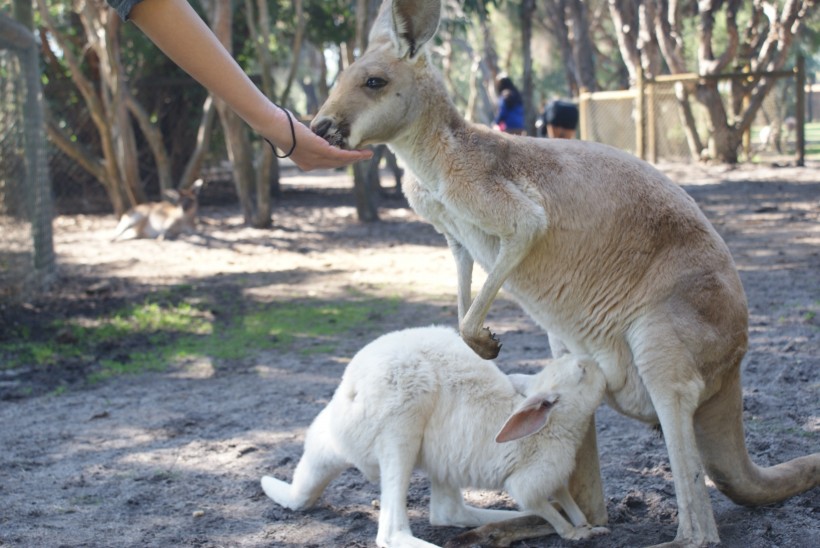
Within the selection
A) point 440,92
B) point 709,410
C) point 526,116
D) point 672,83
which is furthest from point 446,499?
point 672,83

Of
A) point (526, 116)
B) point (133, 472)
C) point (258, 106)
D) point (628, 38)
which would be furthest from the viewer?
point (628, 38)

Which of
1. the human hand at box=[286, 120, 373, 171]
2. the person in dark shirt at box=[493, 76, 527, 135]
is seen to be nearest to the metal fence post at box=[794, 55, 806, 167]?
the person in dark shirt at box=[493, 76, 527, 135]

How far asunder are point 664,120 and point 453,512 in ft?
50.0

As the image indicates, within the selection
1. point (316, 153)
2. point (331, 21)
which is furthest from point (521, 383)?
point (331, 21)

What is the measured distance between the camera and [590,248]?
8.54ft

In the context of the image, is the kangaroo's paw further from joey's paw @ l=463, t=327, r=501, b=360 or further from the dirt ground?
joey's paw @ l=463, t=327, r=501, b=360

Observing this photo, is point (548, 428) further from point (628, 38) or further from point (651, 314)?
point (628, 38)

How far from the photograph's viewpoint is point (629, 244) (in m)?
2.58

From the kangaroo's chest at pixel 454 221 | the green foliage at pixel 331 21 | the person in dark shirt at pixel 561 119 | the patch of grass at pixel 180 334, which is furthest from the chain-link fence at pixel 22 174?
the green foliage at pixel 331 21

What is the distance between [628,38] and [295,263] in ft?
38.5

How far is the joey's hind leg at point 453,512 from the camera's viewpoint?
9.46 ft

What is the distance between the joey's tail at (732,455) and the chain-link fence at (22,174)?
5.04 meters

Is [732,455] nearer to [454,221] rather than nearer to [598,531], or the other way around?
[598,531]

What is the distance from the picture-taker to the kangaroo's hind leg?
9.46 ft
